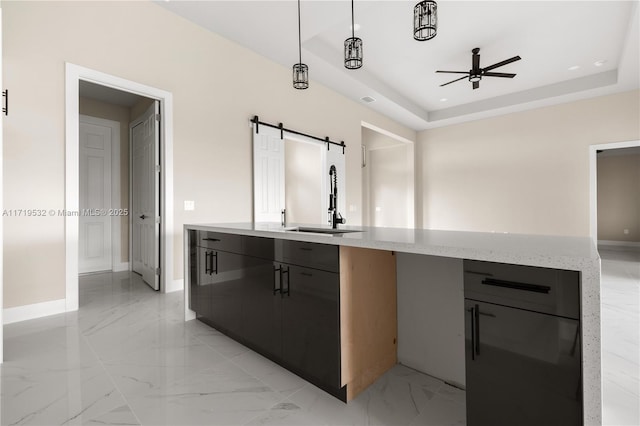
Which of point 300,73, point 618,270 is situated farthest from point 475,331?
point 618,270

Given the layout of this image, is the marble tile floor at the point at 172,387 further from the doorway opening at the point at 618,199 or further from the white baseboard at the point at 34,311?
the doorway opening at the point at 618,199

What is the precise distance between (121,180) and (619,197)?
456 inches

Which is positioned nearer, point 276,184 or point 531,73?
point 276,184

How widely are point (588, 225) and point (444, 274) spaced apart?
616cm

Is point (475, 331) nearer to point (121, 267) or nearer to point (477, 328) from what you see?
point (477, 328)

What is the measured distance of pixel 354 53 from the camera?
229 centimetres

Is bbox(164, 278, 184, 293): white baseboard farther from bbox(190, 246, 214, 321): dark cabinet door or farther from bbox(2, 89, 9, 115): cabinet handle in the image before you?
bbox(2, 89, 9, 115): cabinet handle

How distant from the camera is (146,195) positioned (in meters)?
4.04

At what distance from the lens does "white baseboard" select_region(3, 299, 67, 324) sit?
2533mm

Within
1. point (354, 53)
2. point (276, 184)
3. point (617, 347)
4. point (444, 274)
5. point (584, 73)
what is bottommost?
point (617, 347)

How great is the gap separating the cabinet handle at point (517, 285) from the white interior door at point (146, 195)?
355 cm

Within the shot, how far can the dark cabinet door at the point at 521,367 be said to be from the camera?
0.87m

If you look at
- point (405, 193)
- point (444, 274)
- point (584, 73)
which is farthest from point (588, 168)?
point (444, 274)

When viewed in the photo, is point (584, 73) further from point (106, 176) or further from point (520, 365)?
point (106, 176)
